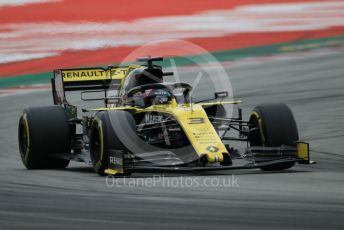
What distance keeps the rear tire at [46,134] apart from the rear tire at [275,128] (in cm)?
291

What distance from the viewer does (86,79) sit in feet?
57.3

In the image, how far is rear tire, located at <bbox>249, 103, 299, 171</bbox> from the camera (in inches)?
572

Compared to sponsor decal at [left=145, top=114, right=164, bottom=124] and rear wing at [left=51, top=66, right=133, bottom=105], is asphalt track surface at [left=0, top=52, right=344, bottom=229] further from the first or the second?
rear wing at [left=51, top=66, right=133, bottom=105]

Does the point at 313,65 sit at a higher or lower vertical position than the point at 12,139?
higher

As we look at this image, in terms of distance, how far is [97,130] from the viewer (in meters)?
14.3

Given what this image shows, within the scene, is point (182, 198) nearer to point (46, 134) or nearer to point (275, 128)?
point (275, 128)

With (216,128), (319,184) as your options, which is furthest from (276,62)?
(319,184)

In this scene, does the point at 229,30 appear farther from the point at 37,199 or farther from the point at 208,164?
the point at 37,199

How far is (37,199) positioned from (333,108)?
472 inches

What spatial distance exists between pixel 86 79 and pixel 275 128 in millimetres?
4118

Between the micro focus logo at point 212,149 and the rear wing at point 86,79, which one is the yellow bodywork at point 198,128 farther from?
the rear wing at point 86,79

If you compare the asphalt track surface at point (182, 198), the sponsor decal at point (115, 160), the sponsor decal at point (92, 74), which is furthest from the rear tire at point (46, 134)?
the sponsor decal at point (115, 160)

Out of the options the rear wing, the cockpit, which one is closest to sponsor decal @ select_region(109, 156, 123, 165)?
the cockpit

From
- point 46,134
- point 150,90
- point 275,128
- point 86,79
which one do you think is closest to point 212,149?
point 275,128
